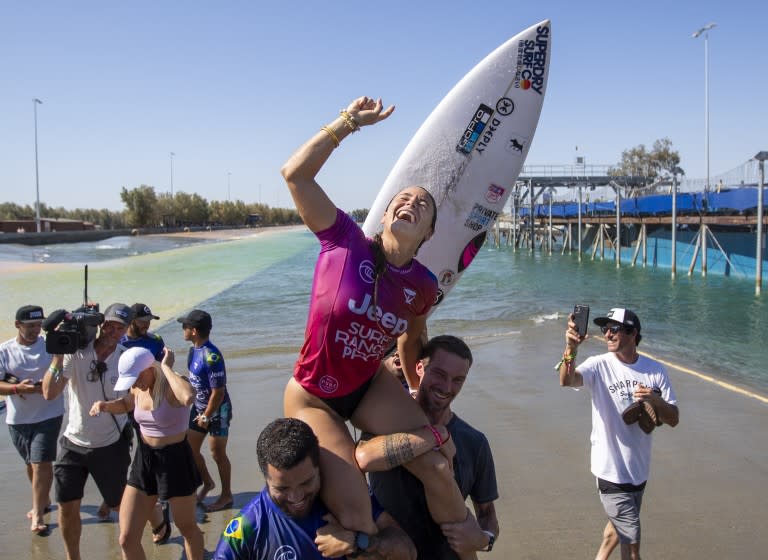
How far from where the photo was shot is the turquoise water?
1516 centimetres

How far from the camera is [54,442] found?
535 centimetres

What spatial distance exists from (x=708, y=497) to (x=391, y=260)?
4.71m

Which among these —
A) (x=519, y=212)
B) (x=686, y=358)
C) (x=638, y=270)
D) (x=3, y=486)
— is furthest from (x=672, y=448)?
(x=519, y=212)

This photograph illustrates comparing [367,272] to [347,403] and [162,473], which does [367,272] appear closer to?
[347,403]

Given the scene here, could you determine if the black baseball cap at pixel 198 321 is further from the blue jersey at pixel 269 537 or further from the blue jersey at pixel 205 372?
the blue jersey at pixel 269 537

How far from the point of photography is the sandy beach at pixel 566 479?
4.93 m

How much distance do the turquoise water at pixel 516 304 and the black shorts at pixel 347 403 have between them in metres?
9.43

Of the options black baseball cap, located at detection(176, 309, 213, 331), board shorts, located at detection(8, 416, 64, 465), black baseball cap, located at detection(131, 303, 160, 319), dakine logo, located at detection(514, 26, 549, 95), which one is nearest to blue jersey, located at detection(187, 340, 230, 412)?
black baseball cap, located at detection(176, 309, 213, 331)

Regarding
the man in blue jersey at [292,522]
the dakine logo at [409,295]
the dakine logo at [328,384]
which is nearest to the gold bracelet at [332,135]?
the dakine logo at [409,295]

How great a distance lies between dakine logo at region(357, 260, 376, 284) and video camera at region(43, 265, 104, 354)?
3070mm

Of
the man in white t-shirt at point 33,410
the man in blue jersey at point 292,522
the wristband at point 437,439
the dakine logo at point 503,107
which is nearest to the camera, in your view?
the man in blue jersey at point 292,522

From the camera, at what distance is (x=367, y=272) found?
2572mm

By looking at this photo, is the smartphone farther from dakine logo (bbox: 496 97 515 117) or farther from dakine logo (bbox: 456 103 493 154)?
dakine logo (bbox: 496 97 515 117)

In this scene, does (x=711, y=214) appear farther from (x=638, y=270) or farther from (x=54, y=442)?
(x=54, y=442)
